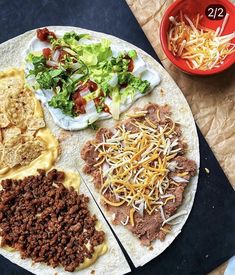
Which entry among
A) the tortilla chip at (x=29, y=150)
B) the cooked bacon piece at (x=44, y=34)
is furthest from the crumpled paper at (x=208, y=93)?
the tortilla chip at (x=29, y=150)

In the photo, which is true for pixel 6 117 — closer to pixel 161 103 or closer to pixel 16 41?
pixel 16 41

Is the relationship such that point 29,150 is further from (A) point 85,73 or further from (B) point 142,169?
(B) point 142,169

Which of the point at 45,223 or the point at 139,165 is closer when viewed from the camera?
the point at 139,165

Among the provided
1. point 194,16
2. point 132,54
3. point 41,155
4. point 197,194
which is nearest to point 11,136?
point 41,155

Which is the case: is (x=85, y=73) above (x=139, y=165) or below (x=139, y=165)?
above

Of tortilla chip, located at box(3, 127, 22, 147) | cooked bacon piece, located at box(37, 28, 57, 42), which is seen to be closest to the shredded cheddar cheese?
tortilla chip, located at box(3, 127, 22, 147)

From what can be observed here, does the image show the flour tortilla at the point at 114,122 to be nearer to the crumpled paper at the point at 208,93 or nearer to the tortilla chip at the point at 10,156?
the crumpled paper at the point at 208,93
